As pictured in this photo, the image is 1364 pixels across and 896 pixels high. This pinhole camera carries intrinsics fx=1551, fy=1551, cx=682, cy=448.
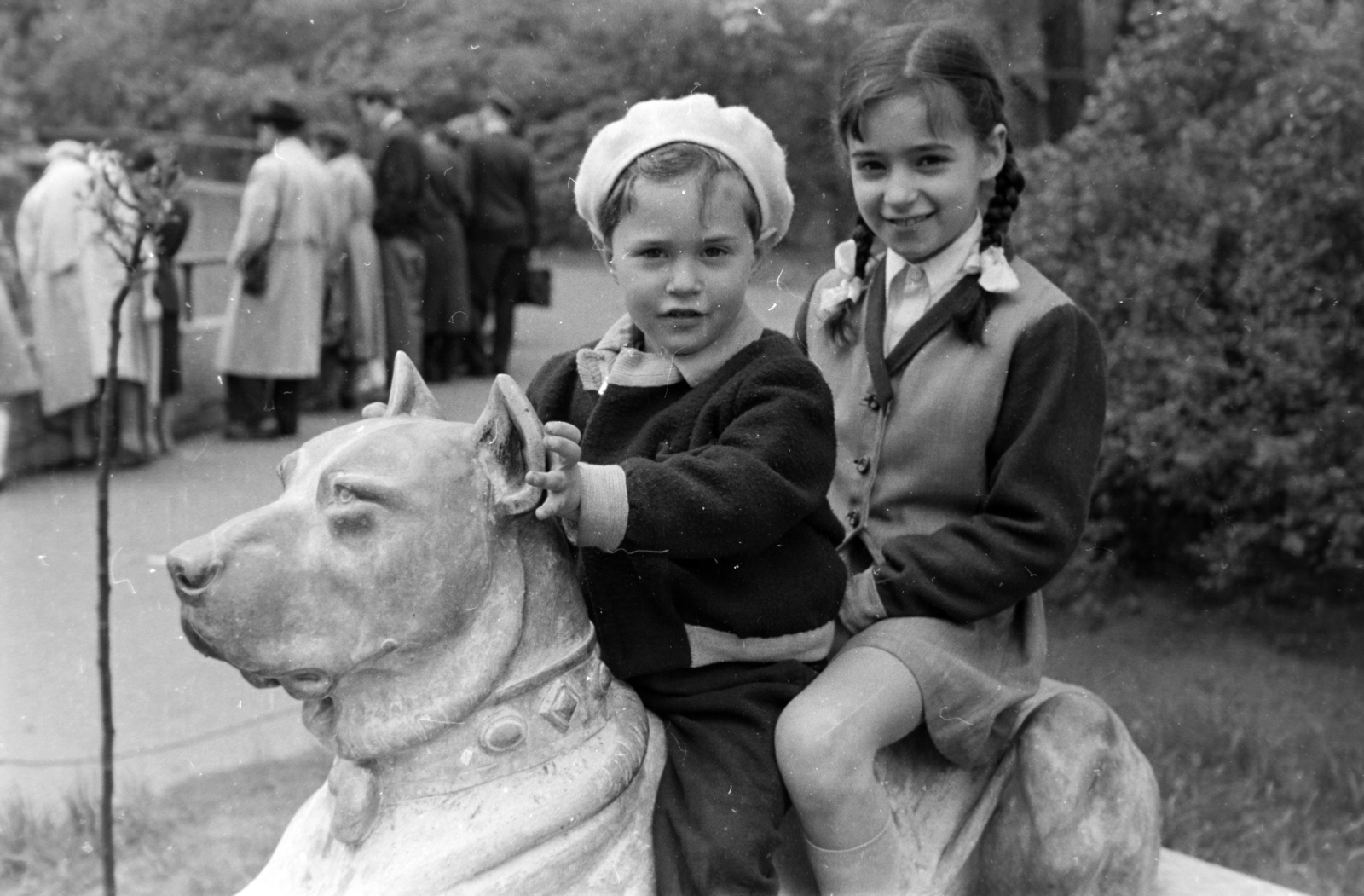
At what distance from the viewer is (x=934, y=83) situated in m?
2.70

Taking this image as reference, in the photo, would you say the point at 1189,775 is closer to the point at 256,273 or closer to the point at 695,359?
the point at 695,359

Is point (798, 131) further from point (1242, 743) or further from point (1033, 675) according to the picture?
point (1033, 675)

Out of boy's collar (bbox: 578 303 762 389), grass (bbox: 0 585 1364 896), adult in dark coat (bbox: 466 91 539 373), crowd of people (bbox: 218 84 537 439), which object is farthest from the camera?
adult in dark coat (bbox: 466 91 539 373)

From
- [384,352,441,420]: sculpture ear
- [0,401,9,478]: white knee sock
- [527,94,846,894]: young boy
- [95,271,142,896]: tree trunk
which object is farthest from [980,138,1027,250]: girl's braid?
[0,401,9,478]: white knee sock

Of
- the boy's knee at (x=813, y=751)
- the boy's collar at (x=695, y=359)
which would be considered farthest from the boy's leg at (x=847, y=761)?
the boy's collar at (x=695, y=359)

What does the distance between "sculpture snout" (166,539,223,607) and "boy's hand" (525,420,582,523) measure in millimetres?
408

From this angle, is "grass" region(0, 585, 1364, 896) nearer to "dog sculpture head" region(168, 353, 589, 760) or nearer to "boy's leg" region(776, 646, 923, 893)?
"boy's leg" region(776, 646, 923, 893)

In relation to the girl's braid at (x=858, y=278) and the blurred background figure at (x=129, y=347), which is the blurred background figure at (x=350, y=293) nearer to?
the blurred background figure at (x=129, y=347)

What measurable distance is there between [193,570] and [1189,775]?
4.32 meters

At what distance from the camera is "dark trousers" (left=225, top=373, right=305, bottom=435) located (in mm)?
9914

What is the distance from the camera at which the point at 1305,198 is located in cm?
632

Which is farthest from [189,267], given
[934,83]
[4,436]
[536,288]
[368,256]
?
[934,83]

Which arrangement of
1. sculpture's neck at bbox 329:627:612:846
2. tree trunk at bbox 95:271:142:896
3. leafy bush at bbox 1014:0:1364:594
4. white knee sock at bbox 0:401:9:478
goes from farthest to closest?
1. white knee sock at bbox 0:401:9:478
2. leafy bush at bbox 1014:0:1364:594
3. tree trunk at bbox 95:271:142:896
4. sculpture's neck at bbox 329:627:612:846

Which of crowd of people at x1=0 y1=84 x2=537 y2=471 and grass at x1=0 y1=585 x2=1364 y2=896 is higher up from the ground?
crowd of people at x1=0 y1=84 x2=537 y2=471
